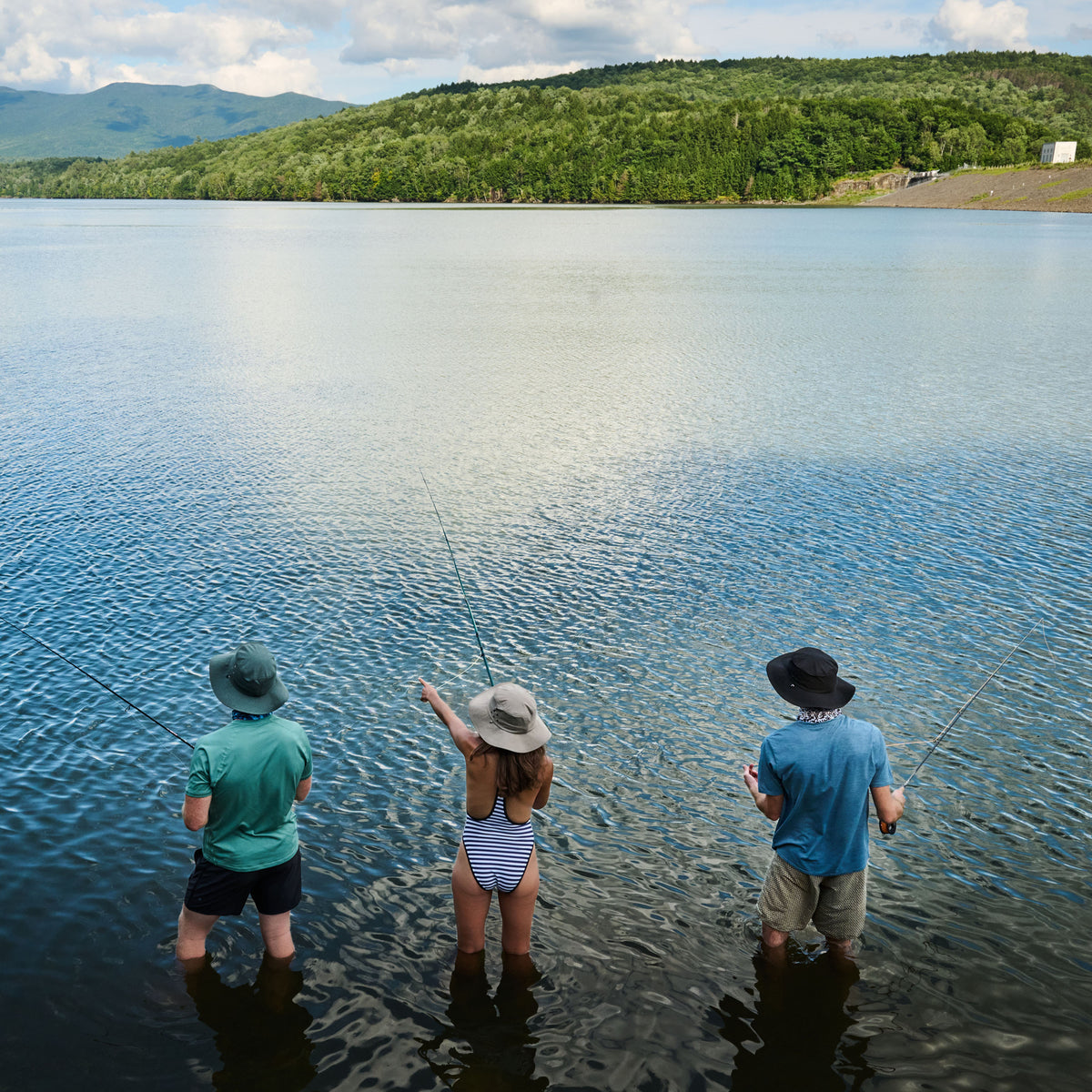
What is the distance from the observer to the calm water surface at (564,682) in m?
5.71

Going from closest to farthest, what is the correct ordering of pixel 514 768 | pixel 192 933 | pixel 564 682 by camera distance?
pixel 514 768, pixel 192 933, pixel 564 682

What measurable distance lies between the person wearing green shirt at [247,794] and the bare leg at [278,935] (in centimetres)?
10

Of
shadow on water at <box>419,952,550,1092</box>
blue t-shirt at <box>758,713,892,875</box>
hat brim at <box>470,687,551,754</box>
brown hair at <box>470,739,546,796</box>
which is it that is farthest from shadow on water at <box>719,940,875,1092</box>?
hat brim at <box>470,687,551,754</box>

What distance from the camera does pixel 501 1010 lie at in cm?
580

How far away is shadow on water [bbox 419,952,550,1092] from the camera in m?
5.34

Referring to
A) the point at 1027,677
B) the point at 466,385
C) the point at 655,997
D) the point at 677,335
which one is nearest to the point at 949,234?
the point at 677,335

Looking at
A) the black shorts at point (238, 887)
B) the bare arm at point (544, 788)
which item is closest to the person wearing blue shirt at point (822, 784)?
the bare arm at point (544, 788)

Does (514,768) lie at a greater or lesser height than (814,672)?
lesser

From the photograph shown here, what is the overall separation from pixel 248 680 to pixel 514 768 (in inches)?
58.0

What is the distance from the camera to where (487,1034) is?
222 inches

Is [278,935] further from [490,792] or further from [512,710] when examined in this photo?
[512,710]

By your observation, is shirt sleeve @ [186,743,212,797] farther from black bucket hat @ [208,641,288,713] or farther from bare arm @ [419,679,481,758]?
bare arm @ [419,679,481,758]

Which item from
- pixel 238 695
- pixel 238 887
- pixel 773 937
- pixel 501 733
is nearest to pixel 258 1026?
pixel 238 887

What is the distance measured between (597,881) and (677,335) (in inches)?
1116
